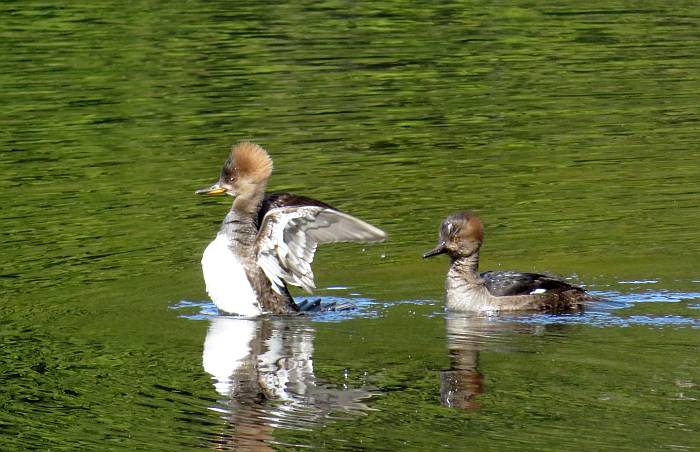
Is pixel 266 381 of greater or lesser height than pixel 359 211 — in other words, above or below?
below

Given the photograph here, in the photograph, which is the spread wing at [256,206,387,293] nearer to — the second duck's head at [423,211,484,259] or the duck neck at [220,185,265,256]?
the duck neck at [220,185,265,256]

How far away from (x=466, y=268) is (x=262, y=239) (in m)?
1.71

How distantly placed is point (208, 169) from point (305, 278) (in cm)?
570

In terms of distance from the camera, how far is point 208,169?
18109mm

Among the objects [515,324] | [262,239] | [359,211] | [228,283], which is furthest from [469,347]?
Answer: [359,211]

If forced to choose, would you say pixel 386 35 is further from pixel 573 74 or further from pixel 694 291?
pixel 694 291

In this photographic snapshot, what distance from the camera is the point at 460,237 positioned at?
13.2 metres

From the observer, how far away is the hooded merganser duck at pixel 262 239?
493 inches

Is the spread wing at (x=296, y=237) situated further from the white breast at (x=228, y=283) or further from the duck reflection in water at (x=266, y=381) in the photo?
the duck reflection in water at (x=266, y=381)

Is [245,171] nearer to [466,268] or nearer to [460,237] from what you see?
[460,237]

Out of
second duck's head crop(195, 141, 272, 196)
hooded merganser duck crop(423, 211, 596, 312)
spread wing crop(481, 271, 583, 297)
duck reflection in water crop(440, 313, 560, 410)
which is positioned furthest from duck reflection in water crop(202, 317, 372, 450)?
spread wing crop(481, 271, 583, 297)

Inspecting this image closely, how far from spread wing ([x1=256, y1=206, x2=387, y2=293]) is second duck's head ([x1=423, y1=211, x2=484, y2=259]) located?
955 millimetres

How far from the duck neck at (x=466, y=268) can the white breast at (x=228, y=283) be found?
1645 mm

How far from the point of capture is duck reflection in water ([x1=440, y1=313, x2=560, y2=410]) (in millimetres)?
10391
